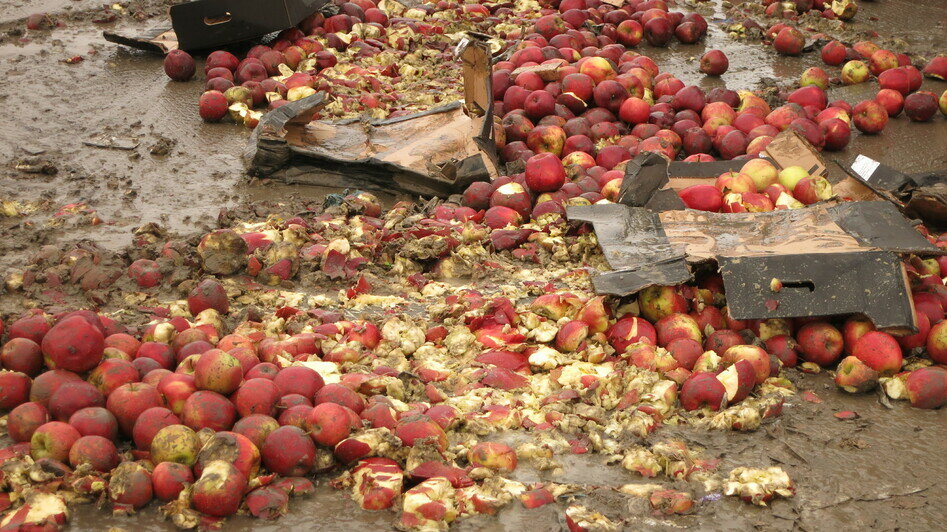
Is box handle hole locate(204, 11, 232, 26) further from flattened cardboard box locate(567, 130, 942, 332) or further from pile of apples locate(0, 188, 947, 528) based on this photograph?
flattened cardboard box locate(567, 130, 942, 332)

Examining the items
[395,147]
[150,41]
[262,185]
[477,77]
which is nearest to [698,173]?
[477,77]

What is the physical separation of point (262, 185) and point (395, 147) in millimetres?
862

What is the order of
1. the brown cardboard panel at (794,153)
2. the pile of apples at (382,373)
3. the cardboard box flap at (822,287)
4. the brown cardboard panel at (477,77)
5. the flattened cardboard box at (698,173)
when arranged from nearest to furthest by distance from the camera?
1. the pile of apples at (382,373)
2. the cardboard box flap at (822,287)
3. the flattened cardboard box at (698,173)
4. the brown cardboard panel at (794,153)
5. the brown cardboard panel at (477,77)

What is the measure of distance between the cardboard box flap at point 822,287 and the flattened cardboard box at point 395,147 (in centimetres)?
200

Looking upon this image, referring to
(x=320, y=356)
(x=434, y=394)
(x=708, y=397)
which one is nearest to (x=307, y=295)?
(x=320, y=356)

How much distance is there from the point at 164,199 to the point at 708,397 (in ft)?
11.1

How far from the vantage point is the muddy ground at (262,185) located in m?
2.46

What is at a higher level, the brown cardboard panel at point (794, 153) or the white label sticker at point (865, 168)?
the white label sticker at point (865, 168)

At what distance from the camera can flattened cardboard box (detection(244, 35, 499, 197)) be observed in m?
4.95

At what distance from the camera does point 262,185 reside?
5.11 meters

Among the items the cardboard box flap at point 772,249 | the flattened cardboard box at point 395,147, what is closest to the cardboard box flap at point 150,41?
the flattened cardboard box at point 395,147

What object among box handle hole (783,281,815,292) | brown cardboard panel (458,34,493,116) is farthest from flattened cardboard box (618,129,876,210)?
brown cardboard panel (458,34,493,116)

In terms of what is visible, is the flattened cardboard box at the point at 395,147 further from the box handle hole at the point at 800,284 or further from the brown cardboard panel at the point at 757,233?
the box handle hole at the point at 800,284

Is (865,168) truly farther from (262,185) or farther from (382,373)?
(262,185)
